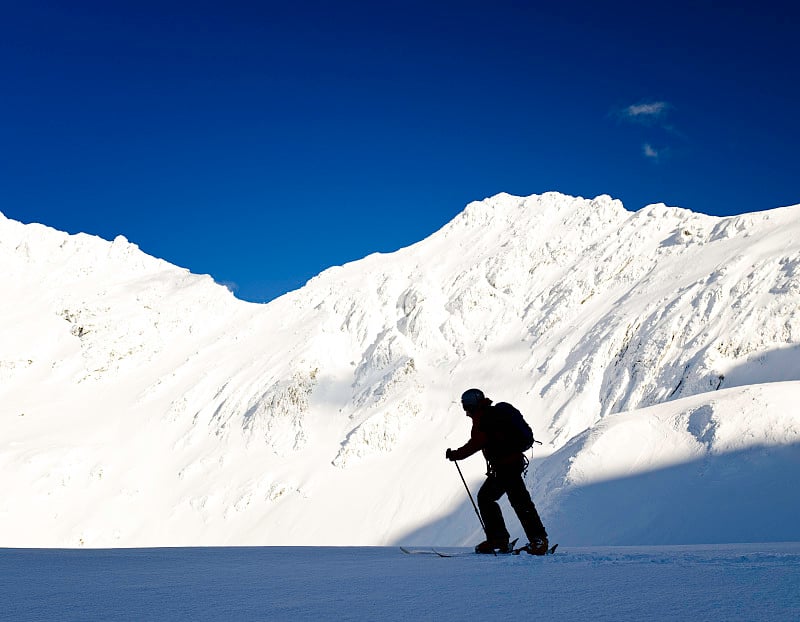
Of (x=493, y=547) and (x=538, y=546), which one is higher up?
(x=493, y=547)

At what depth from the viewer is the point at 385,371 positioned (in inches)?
3049

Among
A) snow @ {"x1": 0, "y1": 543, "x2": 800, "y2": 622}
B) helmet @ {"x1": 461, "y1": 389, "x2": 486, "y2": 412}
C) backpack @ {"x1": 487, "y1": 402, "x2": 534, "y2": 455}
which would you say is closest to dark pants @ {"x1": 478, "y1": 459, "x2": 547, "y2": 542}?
backpack @ {"x1": 487, "y1": 402, "x2": 534, "y2": 455}

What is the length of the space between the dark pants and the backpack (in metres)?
0.20

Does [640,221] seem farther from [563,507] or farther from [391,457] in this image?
[563,507]

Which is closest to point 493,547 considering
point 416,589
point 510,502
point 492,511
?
point 492,511

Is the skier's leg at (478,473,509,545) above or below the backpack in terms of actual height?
below

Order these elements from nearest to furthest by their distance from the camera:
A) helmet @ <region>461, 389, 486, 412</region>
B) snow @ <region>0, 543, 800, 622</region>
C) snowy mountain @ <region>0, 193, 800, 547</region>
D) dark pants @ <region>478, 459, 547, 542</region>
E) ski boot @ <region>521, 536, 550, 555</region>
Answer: snow @ <region>0, 543, 800, 622</region> → ski boot @ <region>521, 536, 550, 555</region> → dark pants @ <region>478, 459, 547, 542</region> → helmet @ <region>461, 389, 486, 412</region> → snowy mountain @ <region>0, 193, 800, 547</region>

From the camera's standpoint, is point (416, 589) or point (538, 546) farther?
point (538, 546)

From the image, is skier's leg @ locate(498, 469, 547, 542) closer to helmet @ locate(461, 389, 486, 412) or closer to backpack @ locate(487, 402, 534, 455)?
backpack @ locate(487, 402, 534, 455)

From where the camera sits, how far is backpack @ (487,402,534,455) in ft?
23.3

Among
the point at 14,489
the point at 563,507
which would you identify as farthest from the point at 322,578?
the point at 14,489

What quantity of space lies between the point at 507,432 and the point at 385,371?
7061cm

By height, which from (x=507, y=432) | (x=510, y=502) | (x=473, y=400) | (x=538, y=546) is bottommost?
(x=538, y=546)

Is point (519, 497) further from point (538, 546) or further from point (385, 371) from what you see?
point (385, 371)
